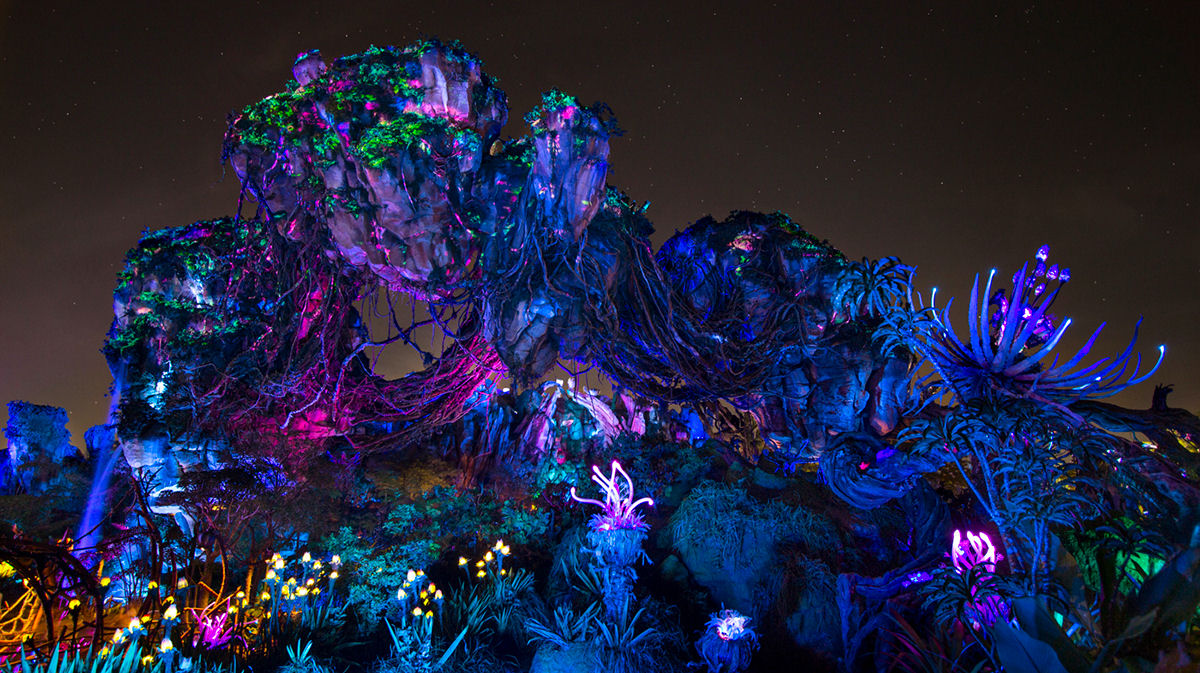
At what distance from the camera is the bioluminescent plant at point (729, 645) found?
6520 mm

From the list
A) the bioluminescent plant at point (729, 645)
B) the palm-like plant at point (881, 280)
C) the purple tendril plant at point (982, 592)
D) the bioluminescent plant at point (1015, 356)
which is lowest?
the bioluminescent plant at point (729, 645)

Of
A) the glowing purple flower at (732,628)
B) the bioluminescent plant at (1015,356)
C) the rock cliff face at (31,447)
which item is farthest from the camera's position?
the rock cliff face at (31,447)

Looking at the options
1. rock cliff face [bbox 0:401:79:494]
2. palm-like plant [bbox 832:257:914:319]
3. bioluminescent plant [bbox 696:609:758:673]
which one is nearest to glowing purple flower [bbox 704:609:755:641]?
bioluminescent plant [bbox 696:609:758:673]

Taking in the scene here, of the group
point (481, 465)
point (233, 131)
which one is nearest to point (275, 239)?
point (233, 131)

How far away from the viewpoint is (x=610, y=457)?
1249cm

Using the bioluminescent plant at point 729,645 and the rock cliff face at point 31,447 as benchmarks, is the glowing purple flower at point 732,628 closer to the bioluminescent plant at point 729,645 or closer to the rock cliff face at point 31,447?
the bioluminescent plant at point 729,645

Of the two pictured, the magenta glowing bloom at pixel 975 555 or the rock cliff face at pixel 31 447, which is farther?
the rock cliff face at pixel 31 447

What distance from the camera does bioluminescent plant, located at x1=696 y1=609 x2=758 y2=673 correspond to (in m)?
6.52

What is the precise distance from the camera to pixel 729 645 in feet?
21.5

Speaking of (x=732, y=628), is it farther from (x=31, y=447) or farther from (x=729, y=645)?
(x=31, y=447)

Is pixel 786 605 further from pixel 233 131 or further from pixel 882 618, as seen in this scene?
pixel 233 131

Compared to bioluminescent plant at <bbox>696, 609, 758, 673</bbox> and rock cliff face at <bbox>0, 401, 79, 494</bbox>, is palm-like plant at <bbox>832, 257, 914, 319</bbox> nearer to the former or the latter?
bioluminescent plant at <bbox>696, 609, 758, 673</bbox>

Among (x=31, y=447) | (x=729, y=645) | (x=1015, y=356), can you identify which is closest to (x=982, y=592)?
(x=1015, y=356)

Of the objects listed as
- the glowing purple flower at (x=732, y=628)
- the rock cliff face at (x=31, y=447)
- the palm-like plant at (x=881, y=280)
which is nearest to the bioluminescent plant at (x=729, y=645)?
the glowing purple flower at (x=732, y=628)
